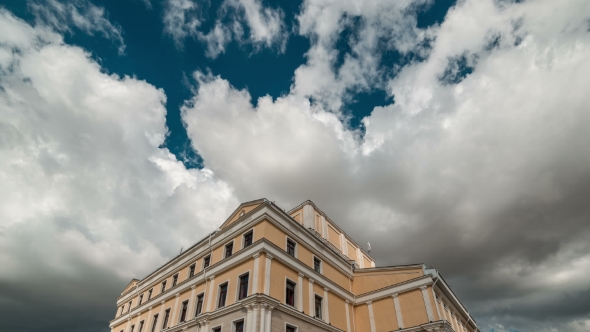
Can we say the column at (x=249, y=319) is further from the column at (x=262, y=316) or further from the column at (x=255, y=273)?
the column at (x=255, y=273)

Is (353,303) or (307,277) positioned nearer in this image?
(307,277)

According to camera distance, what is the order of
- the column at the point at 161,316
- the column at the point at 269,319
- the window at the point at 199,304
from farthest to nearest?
1. the column at the point at 161,316
2. the window at the point at 199,304
3. the column at the point at 269,319

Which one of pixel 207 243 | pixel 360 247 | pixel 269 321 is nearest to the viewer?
pixel 269 321

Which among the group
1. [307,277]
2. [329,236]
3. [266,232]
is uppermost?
[329,236]

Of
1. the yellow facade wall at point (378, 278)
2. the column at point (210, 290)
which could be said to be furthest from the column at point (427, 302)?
the column at point (210, 290)

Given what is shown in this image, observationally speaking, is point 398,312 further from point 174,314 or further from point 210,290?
point 174,314

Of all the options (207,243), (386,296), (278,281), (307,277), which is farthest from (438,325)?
(207,243)

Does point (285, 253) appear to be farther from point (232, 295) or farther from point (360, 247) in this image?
point (360, 247)

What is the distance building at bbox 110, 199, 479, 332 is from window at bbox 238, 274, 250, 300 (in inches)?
3.0

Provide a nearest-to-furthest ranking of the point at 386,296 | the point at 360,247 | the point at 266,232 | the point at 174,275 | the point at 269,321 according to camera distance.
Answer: the point at 269,321 < the point at 266,232 < the point at 386,296 < the point at 174,275 < the point at 360,247

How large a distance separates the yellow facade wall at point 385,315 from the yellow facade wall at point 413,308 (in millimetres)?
979

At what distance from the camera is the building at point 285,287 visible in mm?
23453

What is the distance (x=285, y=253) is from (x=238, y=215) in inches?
309

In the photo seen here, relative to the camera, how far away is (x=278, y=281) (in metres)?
24.1
